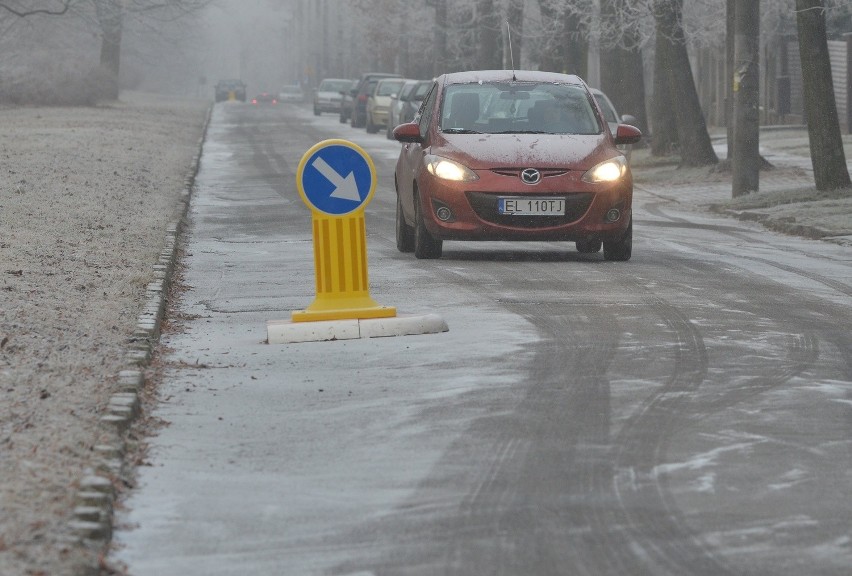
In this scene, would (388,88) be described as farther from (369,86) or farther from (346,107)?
(346,107)

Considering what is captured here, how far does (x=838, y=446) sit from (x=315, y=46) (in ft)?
477

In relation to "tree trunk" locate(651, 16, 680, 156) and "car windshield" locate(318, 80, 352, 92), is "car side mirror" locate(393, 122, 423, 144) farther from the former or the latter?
"car windshield" locate(318, 80, 352, 92)

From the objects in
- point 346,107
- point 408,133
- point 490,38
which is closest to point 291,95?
point 346,107

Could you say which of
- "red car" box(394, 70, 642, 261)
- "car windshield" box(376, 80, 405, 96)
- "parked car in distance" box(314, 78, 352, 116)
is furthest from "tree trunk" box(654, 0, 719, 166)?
"parked car in distance" box(314, 78, 352, 116)

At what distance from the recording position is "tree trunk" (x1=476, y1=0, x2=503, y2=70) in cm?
5225

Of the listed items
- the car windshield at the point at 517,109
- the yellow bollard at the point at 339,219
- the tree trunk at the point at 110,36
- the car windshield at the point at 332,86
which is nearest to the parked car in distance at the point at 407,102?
the tree trunk at the point at 110,36

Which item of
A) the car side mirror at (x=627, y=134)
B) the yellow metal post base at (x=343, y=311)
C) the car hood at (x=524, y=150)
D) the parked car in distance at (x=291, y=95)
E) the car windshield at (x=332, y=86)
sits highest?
the parked car in distance at (x=291, y=95)

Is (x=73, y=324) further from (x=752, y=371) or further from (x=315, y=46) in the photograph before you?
(x=315, y=46)

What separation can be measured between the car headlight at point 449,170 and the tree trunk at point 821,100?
344 inches

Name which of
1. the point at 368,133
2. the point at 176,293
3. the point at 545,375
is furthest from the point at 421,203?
the point at 368,133

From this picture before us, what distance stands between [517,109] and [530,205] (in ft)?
4.40

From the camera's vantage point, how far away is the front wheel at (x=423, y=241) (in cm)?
1381

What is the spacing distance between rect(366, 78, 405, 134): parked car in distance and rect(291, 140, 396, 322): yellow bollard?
125 ft

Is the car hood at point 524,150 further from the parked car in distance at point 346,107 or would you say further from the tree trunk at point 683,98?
the parked car in distance at point 346,107
